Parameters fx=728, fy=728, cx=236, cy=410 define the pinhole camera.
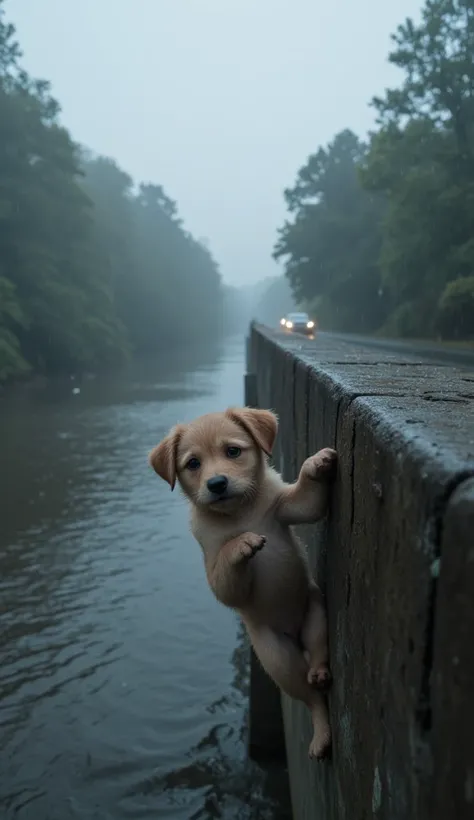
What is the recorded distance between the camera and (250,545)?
8.05 ft

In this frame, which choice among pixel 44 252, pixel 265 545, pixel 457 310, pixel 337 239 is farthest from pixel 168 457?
pixel 337 239

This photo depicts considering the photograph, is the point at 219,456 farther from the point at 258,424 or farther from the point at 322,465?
the point at 322,465

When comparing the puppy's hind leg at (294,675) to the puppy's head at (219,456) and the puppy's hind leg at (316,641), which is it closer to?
the puppy's hind leg at (316,641)

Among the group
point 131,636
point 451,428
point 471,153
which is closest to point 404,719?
point 451,428

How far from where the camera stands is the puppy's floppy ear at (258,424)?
306 centimetres

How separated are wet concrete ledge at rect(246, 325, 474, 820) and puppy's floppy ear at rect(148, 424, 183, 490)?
0.65m

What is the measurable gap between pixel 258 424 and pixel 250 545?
0.78 meters

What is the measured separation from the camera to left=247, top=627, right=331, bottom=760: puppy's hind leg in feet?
8.75

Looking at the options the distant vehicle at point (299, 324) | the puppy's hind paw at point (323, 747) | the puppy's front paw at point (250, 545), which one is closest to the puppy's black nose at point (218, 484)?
the puppy's front paw at point (250, 545)

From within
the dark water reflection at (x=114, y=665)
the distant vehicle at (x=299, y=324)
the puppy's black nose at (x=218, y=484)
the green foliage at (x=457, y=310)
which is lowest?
the dark water reflection at (x=114, y=665)

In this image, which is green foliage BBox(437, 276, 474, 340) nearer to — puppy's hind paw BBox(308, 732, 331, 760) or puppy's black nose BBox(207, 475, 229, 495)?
puppy's black nose BBox(207, 475, 229, 495)

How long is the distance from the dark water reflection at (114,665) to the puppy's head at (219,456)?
14.8 feet

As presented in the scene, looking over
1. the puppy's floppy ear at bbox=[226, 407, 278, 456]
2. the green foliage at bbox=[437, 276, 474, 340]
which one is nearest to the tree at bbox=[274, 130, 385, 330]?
the green foliage at bbox=[437, 276, 474, 340]

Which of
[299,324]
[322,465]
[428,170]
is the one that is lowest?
[299,324]
